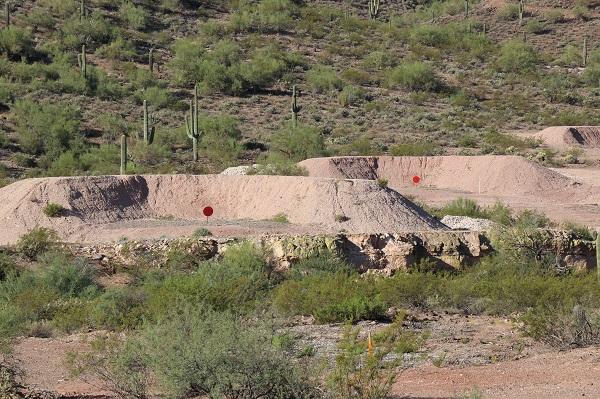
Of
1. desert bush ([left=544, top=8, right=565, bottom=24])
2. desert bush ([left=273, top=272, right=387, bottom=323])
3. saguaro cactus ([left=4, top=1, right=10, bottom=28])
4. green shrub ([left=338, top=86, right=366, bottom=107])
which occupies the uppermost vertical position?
desert bush ([left=544, top=8, right=565, bottom=24])

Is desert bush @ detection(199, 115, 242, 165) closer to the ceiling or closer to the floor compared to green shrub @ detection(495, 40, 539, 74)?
closer to the floor

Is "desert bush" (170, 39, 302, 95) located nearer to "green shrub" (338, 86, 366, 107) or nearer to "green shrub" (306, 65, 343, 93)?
"green shrub" (306, 65, 343, 93)

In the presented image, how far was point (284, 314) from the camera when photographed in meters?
18.2

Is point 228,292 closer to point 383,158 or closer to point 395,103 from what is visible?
point 383,158

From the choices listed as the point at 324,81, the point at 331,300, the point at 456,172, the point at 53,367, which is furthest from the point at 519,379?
the point at 324,81

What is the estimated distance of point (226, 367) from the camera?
→ 10.4 m

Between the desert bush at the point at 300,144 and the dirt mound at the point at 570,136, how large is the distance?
12.6m

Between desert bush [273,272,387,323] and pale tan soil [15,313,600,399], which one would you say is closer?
pale tan soil [15,313,600,399]

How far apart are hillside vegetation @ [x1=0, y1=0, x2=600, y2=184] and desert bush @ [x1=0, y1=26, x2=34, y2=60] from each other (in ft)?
0.33

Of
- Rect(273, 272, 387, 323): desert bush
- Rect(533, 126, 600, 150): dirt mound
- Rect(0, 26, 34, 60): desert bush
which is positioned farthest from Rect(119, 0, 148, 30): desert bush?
Rect(273, 272, 387, 323): desert bush

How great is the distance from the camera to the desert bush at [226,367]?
10.3 metres

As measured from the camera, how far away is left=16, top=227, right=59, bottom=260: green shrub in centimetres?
2451

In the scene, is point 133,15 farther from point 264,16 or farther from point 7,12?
point 264,16

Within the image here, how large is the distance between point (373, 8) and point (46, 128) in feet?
148
